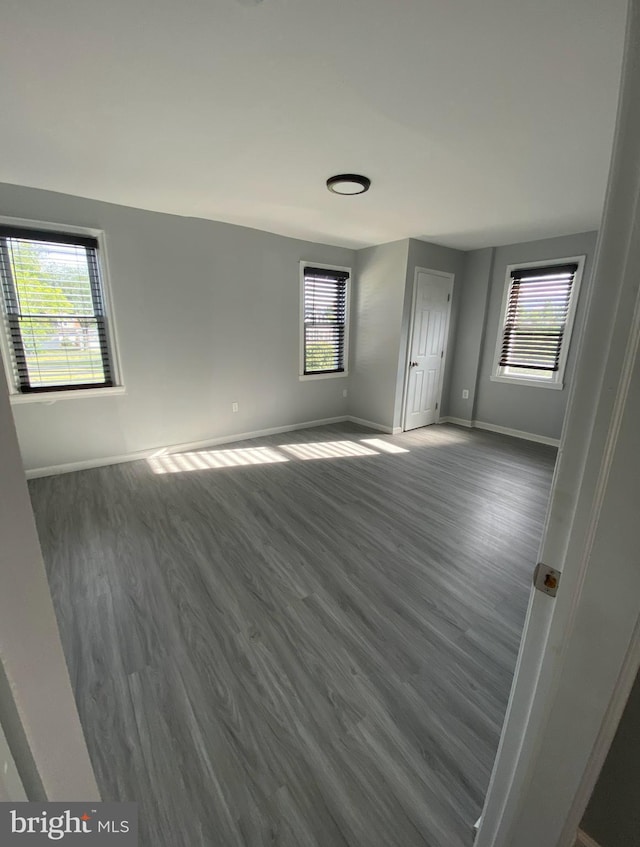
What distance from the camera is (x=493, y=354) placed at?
4969 millimetres

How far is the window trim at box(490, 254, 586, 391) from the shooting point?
13.4 ft

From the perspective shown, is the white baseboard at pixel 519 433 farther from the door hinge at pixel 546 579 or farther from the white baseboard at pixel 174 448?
the door hinge at pixel 546 579

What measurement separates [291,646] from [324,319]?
13.6 ft

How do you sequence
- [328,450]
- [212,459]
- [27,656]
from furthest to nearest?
1. [328,450]
2. [212,459]
3. [27,656]

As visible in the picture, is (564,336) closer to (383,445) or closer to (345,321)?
(383,445)

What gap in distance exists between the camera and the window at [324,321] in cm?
470

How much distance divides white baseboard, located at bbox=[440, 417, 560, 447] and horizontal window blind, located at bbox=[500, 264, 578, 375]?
0.85m

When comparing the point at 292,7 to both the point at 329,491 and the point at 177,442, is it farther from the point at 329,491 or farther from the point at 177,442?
the point at 177,442

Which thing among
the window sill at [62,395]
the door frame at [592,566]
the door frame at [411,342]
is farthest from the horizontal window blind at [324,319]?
the door frame at [592,566]

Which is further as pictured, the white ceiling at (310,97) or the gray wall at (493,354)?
the gray wall at (493,354)

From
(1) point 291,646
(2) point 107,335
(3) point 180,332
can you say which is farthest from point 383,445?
(2) point 107,335

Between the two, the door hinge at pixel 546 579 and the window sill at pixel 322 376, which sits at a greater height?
the door hinge at pixel 546 579

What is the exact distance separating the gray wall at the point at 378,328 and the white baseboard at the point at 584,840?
167 inches

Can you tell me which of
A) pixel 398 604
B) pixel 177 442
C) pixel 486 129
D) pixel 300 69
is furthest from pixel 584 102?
pixel 177 442
